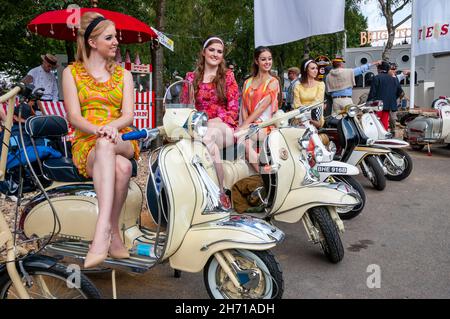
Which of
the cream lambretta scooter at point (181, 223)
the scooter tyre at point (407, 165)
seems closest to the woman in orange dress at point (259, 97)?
the cream lambretta scooter at point (181, 223)

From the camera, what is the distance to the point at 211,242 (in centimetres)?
242

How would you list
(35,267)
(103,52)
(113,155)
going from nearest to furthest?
(35,267), (113,155), (103,52)

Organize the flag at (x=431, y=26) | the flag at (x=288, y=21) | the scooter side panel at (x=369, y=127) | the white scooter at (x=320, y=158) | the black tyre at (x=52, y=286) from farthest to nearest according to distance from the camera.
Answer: the flag at (x=431, y=26)
the flag at (x=288, y=21)
the scooter side panel at (x=369, y=127)
the white scooter at (x=320, y=158)
the black tyre at (x=52, y=286)

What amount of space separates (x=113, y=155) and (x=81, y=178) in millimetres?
416

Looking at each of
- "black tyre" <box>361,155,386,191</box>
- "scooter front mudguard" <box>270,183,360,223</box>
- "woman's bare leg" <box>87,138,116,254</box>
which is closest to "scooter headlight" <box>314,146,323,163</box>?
"scooter front mudguard" <box>270,183,360,223</box>

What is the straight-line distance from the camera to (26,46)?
38.8ft

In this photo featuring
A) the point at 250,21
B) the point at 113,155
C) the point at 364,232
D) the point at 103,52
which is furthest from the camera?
the point at 250,21

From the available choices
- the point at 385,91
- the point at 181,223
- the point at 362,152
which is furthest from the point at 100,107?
the point at 385,91

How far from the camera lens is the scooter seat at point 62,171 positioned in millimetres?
2824

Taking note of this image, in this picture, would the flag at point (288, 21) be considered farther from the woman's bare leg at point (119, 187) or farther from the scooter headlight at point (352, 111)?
the woman's bare leg at point (119, 187)

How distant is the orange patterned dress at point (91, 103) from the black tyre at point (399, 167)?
4385 millimetres

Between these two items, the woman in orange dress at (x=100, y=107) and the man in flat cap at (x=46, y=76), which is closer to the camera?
the woman in orange dress at (x=100, y=107)

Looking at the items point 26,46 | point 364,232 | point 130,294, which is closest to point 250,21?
point 26,46
